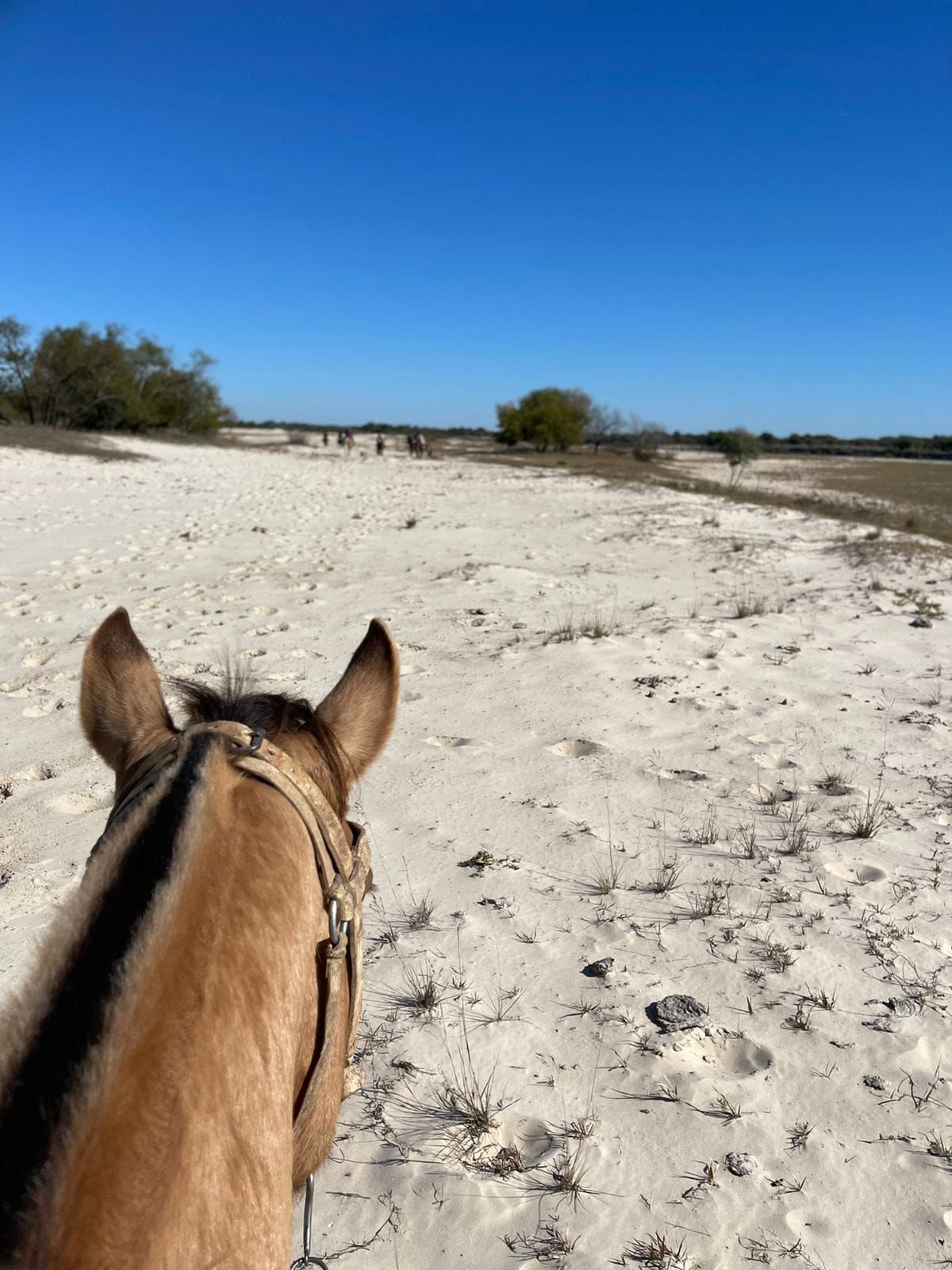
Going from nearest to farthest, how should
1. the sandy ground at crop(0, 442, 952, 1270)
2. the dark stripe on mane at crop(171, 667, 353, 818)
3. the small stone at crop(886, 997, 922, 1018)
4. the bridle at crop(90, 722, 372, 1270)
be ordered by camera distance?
the bridle at crop(90, 722, 372, 1270) → the dark stripe on mane at crop(171, 667, 353, 818) → the sandy ground at crop(0, 442, 952, 1270) → the small stone at crop(886, 997, 922, 1018)

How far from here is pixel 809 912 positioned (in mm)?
2758

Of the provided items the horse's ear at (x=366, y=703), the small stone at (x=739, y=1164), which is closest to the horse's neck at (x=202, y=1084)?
the horse's ear at (x=366, y=703)

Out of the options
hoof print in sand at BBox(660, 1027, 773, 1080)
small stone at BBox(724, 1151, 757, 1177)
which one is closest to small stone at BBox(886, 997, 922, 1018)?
hoof print in sand at BBox(660, 1027, 773, 1080)

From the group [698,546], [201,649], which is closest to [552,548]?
[698,546]

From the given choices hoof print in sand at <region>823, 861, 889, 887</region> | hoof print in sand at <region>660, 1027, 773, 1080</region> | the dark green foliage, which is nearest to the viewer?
hoof print in sand at <region>660, 1027, 773, 1080</region>

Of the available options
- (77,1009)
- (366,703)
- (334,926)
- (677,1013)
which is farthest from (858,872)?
(77,1009)

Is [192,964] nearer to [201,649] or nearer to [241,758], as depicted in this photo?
[241,758]

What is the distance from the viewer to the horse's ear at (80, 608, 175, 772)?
136cm

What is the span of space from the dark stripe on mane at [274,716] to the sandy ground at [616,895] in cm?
34

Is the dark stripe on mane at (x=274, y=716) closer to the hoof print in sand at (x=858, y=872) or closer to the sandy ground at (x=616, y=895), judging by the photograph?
the sandy ground at (x=616, y=895)

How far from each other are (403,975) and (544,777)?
1.51 m

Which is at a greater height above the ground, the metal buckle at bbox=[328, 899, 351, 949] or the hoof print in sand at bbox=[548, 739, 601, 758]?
the metal buckle at bbox=[328, 899, 351, 949]

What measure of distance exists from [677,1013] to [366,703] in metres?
1.52

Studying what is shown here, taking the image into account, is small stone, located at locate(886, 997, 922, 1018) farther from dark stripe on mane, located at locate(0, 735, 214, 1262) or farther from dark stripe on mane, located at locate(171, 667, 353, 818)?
dark stripe on mane, located at locate(0, 735, 214, 1262)
